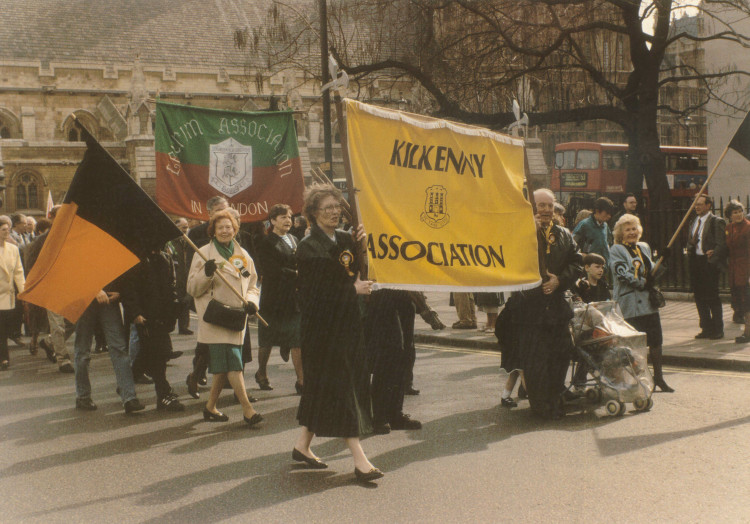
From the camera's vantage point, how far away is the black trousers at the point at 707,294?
10711 mm

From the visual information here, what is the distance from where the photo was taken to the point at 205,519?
177 inches

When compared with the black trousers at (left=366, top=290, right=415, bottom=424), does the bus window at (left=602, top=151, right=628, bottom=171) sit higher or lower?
higher

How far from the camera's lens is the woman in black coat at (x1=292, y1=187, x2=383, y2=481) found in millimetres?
5301

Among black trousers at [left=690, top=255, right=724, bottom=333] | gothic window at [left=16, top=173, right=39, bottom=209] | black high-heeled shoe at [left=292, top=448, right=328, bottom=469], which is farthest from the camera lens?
gothic window at [left=16, top=173, right=39, bottom=209]

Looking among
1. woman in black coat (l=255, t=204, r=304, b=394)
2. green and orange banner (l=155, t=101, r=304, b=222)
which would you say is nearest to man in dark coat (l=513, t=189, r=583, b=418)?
woman in black coat (l=255, t=204, r=304, b=394)

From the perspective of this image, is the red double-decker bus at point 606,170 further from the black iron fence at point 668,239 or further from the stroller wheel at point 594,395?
the stroller wheel at point 594,395

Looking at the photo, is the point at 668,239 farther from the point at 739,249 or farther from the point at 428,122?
the point at 428,122

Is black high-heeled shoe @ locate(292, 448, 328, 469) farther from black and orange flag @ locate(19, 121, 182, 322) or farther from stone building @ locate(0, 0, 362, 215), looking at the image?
stone building @ locate(0, 0, 362, 215)

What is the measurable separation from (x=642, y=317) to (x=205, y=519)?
4496 millimetres

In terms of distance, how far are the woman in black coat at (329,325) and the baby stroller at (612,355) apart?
92.6 inches

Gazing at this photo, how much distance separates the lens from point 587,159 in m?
34.3

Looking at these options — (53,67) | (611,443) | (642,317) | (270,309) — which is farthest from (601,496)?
(53,67)

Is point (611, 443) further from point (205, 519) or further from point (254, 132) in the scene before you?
point (254, 132)

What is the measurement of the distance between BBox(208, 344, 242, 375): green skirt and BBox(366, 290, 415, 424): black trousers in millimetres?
1092
